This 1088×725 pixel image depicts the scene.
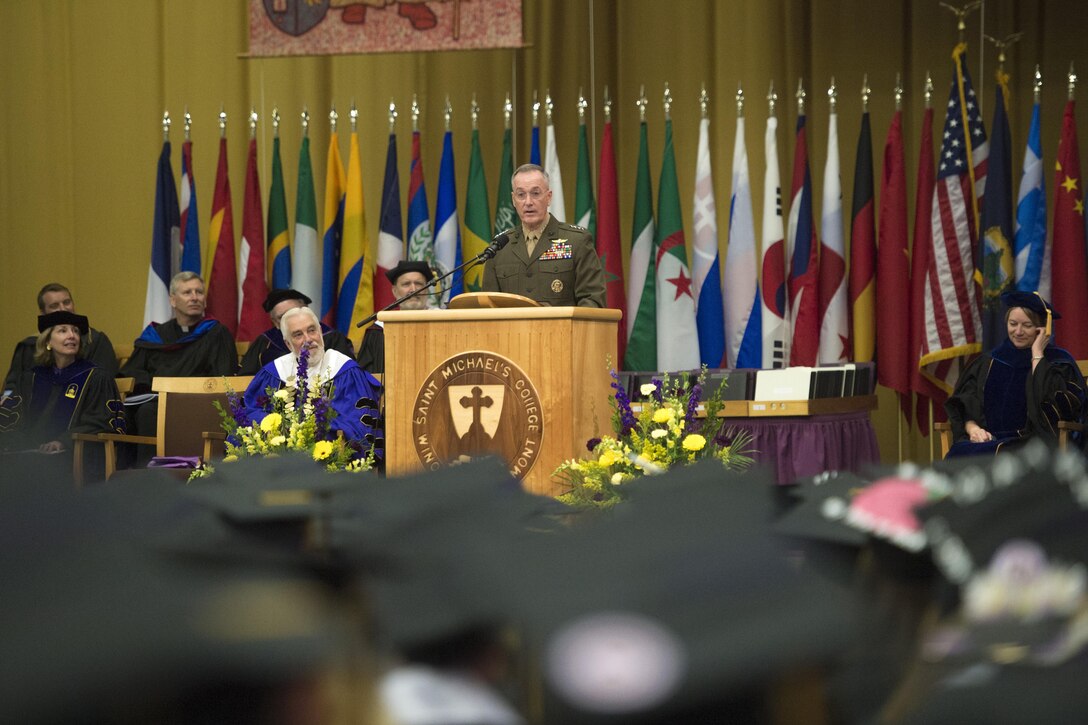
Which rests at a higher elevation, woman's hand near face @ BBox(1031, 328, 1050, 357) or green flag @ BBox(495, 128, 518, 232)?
green flag @ BBox(495, 128, 518, 232)

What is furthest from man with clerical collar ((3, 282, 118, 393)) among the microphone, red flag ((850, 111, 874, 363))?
red flag ((850, 111, 874, 363))

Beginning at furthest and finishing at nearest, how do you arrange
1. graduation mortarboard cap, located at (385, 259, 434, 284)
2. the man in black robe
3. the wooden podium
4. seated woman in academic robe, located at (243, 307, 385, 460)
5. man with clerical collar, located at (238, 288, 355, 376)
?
the man in black robe
man with clerical collar, located at (238, 288, 355, 376)
graduation mortarboard cap, located at (385, 259, 434, 284)
seated woman in academic robe, located at (243, 307, 385, 460)
the wooden podium

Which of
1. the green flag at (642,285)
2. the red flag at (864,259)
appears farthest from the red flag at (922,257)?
the green flag at (642,285)

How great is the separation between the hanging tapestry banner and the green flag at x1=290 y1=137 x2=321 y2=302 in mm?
868

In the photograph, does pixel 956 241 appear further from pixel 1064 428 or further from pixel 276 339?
pixel 276 339

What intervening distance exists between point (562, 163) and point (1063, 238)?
3.65 metres

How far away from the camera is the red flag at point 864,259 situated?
23.7ft

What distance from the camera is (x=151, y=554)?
59cm

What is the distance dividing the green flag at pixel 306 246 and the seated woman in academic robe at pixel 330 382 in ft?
6.93

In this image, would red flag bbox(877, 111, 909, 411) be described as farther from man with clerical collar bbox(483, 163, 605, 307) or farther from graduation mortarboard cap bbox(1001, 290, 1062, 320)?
man with clerical collar bbox(483, 163, 605, 307)

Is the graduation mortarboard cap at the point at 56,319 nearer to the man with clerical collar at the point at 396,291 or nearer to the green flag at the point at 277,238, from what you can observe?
the green flag at the point at 277,238

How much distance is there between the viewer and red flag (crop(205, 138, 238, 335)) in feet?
25.7

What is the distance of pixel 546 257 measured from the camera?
5.01 m

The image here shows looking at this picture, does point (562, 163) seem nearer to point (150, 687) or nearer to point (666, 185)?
point (666, 185)
